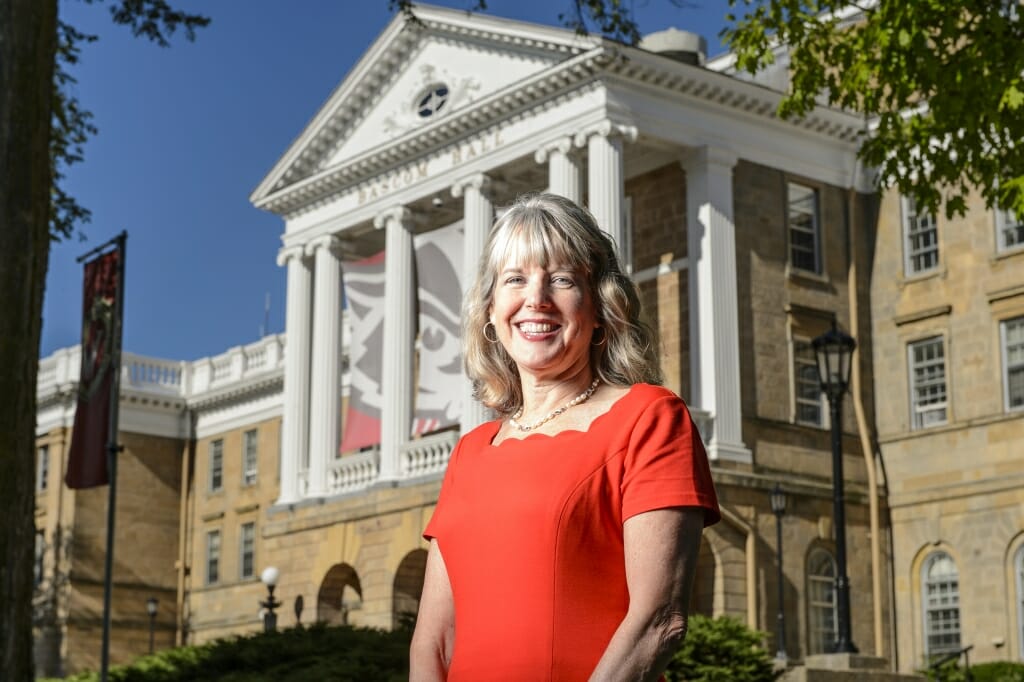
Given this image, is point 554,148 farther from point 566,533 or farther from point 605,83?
point 566,533

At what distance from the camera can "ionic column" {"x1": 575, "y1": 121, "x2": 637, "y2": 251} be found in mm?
31688

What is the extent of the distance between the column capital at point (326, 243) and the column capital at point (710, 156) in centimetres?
985

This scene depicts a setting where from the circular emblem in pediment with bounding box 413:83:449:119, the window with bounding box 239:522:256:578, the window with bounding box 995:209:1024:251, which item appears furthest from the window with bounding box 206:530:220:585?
the window with bounding box 995:209:1024:251

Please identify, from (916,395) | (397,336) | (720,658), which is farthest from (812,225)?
(720,658)

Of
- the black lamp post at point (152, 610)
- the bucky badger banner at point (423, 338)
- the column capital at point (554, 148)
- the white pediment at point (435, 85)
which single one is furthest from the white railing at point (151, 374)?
the column capital at point (554, 148)

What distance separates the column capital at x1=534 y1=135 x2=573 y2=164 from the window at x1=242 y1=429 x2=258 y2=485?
79.2ft

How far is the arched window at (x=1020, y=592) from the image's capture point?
3125 centimetres

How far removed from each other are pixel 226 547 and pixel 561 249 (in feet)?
174

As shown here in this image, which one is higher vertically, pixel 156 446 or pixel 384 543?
pixel 156 446

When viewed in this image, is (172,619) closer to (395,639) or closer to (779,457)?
(779,457)

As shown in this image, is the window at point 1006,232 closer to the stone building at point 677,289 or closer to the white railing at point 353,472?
the stone building at point 677,289

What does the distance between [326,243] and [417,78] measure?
485 centimetres

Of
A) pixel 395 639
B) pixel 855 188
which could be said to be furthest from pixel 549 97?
pixel 395 639

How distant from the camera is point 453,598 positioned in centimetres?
360
